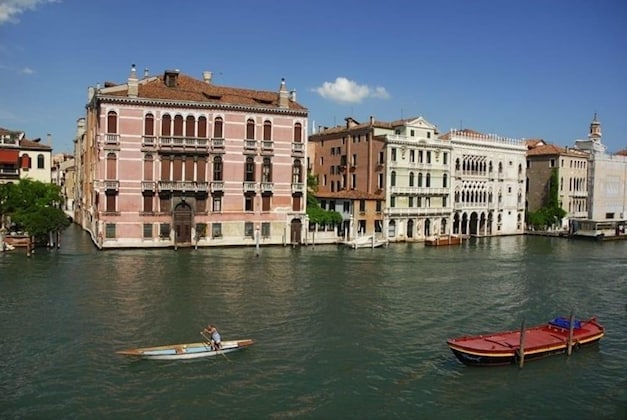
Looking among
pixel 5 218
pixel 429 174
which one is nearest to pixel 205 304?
pixel 5 218

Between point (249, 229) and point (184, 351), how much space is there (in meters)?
22.2

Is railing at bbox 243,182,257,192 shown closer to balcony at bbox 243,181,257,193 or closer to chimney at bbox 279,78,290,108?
balcony at bbox 243,181,257,193

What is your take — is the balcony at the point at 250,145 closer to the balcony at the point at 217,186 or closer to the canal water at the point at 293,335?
the balcony at the point at 217,186

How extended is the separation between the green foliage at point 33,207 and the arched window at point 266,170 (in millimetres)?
11897

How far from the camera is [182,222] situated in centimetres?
3578

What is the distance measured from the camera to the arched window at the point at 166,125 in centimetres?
3503

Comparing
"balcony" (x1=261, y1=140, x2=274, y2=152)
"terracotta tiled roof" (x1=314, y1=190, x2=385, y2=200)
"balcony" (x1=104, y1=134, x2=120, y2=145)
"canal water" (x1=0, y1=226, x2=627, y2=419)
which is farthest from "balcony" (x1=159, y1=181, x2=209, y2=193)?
"terracotta tiled roof" (x1=314, y1=190, x2=385, y2=200)

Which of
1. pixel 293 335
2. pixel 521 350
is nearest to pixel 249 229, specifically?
pixel 293 335

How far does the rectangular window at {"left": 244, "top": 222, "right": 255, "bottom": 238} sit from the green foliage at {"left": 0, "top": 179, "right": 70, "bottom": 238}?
34.1 feet

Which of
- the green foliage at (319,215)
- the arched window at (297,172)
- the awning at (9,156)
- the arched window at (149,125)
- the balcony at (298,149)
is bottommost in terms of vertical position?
the green foliage at (319,215)

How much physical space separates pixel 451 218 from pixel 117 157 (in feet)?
86.4

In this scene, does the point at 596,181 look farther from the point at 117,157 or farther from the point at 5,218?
the point at 5,218

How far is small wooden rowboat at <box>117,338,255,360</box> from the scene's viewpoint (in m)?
15.2

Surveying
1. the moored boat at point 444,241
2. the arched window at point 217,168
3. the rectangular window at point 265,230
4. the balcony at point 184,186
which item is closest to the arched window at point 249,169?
the arched window at point 217,168
